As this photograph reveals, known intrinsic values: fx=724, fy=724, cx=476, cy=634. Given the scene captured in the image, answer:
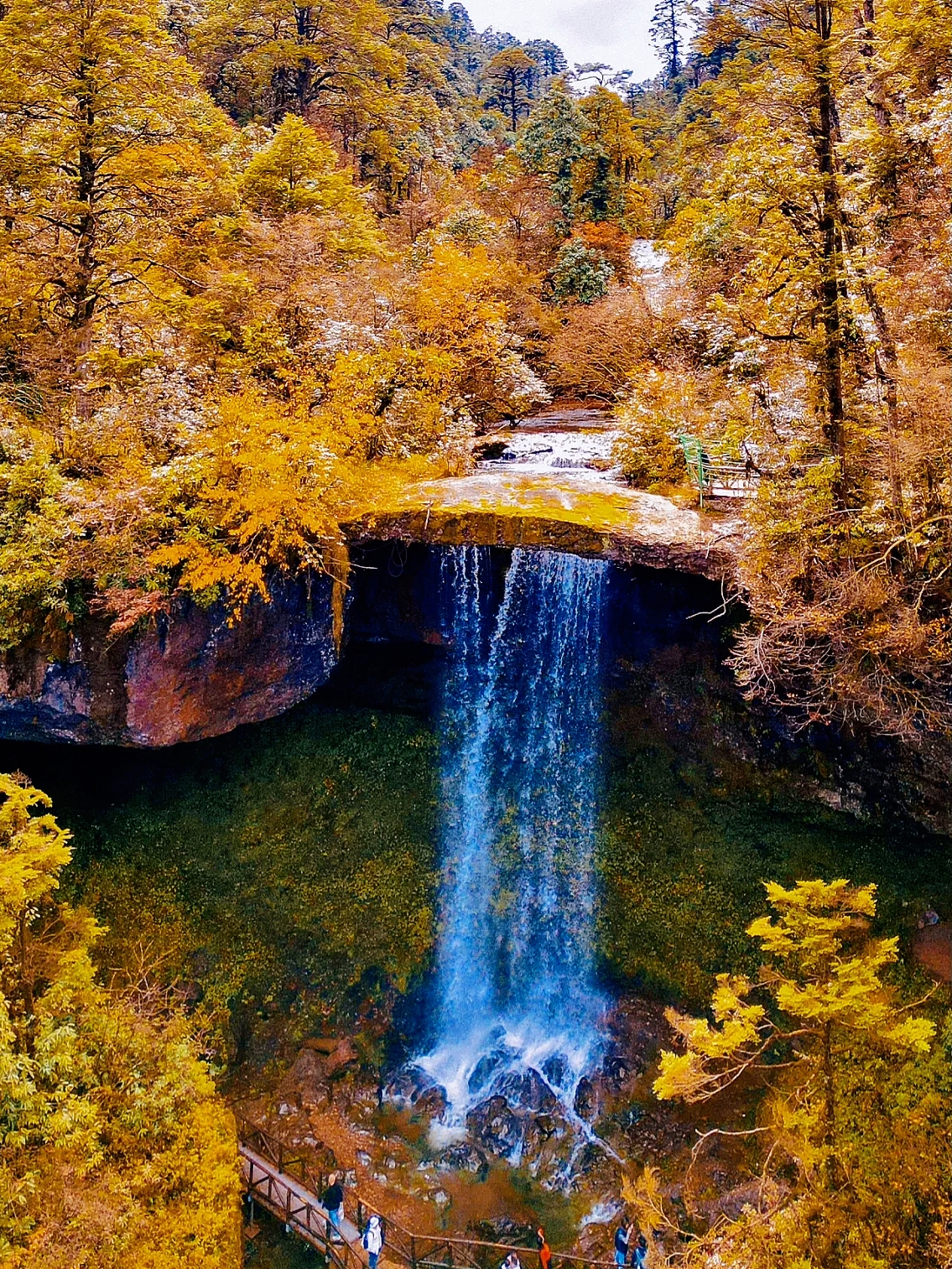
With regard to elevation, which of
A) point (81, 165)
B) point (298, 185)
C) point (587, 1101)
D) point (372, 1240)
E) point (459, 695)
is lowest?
point (372, 1240)

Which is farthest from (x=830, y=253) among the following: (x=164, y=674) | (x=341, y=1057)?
(x=341, y=1057)

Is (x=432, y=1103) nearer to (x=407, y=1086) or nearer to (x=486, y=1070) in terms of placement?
(x=407, y=1086)

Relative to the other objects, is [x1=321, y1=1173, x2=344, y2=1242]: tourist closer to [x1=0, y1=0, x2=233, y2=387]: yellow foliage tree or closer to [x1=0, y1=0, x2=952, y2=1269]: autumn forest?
[x1=0, y1=0, x2=952, y2=1269]: autumn forest

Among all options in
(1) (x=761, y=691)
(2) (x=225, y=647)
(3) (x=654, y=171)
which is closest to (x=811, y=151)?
(1) (x=761, y=691)

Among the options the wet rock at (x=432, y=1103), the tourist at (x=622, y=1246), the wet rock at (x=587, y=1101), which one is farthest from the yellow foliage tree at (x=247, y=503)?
the tourist at (x=622, y=1246)

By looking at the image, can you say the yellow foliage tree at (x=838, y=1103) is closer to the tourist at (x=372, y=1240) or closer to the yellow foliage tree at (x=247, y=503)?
the tourist at (x=372, y=1240)

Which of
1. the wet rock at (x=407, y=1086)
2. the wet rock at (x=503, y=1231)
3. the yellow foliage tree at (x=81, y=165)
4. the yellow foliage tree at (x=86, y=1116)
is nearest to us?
the yellow foliage tree at (x=86, y=1116)
